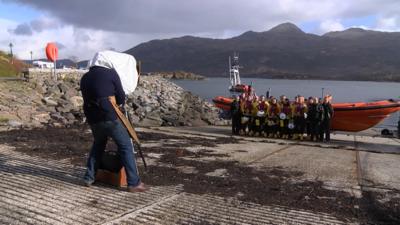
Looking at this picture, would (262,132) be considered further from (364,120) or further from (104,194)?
(104,194)

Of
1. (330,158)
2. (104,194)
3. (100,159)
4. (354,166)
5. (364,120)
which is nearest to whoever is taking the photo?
(104,194)

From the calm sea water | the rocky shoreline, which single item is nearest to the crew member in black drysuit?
the rocky shoreline

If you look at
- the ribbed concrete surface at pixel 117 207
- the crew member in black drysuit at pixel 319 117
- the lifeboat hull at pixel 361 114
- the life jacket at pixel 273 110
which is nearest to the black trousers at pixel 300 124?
the crew member in black drysuit at pixel 319 117

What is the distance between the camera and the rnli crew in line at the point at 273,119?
14742 millimetres

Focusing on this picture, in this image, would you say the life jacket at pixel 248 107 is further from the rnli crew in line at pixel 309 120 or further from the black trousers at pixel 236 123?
the rnli crew in line at pixel 309 120

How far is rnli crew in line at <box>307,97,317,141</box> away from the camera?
556 inches

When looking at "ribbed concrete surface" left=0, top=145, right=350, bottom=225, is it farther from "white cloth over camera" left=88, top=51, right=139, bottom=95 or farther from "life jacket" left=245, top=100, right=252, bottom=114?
"life jacket" left=245, top=100, right=252, bottom=114

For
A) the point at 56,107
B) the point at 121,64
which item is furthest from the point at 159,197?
the point at 56,107

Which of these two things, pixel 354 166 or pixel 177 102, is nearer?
pixel 354 166

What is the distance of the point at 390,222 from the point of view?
505 cm

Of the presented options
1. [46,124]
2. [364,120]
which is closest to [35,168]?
[46,124]

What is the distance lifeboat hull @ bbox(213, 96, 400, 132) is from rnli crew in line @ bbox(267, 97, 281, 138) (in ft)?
7.52

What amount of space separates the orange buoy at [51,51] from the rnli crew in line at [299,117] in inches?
694

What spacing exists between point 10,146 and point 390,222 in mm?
7157
